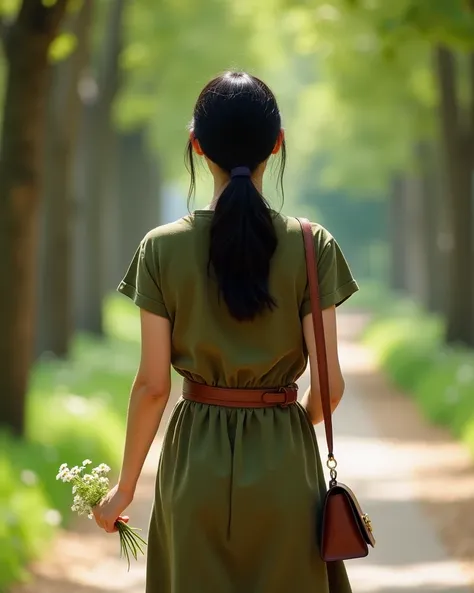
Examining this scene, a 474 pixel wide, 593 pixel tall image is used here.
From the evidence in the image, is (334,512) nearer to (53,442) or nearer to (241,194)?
(241,194)

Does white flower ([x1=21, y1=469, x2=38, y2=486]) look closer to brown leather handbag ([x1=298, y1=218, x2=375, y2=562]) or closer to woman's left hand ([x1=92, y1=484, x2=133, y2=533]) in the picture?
woman's left hand ([x1=92, y1=484, x2=133, y2=533])

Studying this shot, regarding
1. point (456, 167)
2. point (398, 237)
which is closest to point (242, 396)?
point (456, 167)

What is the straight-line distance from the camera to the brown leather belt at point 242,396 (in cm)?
390

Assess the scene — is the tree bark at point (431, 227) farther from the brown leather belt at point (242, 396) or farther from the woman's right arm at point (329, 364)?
the brown leather belt at point (242, 396)

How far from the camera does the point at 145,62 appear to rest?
23031 mm

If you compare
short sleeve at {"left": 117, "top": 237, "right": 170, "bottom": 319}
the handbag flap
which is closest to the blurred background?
short sleeve at {"left": 117, "top": 237, "right": 170, "bottom": 319}

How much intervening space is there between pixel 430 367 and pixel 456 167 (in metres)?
2.76

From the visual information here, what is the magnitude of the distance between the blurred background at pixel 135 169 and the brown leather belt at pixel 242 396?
0.51m

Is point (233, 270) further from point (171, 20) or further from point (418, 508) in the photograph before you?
point (171, 20)

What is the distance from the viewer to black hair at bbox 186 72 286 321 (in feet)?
12.5

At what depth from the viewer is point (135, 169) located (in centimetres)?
3064

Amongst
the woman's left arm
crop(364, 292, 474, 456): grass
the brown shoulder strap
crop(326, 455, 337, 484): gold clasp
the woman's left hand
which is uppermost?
the brown shoulder strap

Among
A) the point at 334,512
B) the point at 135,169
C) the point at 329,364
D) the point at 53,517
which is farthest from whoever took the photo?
the point at 135,169

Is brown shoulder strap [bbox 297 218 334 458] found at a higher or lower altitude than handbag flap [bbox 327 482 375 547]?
higher
